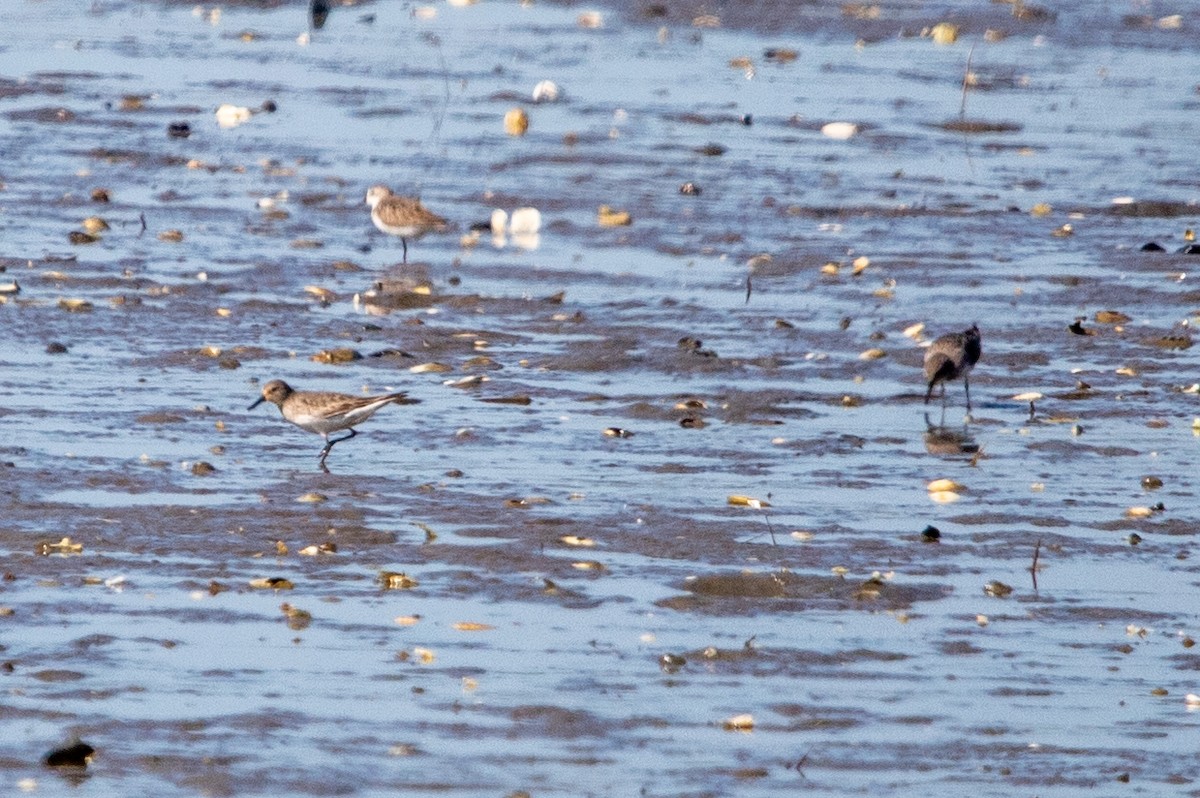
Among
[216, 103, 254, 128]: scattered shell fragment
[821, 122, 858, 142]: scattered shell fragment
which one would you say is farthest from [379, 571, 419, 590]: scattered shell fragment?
[821, 122, 858, 142]: scattered shell fragment

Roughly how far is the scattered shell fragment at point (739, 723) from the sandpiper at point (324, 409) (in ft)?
11.5

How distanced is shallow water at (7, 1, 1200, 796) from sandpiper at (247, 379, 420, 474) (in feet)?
A: 0.67

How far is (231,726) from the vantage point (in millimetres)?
6672

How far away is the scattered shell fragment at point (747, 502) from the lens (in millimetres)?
9461

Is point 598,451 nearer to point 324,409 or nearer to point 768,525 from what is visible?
point 324,409

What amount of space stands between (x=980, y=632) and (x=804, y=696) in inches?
39.6

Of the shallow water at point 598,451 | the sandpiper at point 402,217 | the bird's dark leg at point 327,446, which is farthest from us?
the sandpiper at point 402,217

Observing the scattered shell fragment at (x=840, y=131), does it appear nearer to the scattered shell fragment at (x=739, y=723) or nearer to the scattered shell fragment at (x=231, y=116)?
the scattered shell fragment at (x=231, y=116)

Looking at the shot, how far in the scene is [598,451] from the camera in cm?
1035

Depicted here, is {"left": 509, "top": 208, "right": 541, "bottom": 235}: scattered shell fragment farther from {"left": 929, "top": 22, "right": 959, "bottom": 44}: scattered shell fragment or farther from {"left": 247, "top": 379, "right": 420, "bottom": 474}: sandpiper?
{"left": 929, "top": 22, "right": 959, "bottom": 44}: scattered shell fragment

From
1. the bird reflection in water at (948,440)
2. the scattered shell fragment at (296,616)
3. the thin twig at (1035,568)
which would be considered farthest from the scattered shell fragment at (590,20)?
the scattered shell fragment at (296,616)

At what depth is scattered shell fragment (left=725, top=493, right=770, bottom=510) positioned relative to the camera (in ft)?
31.0

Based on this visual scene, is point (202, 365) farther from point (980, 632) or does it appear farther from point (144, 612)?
point (980, 632)

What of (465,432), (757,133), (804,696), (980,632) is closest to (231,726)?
(804,696)
